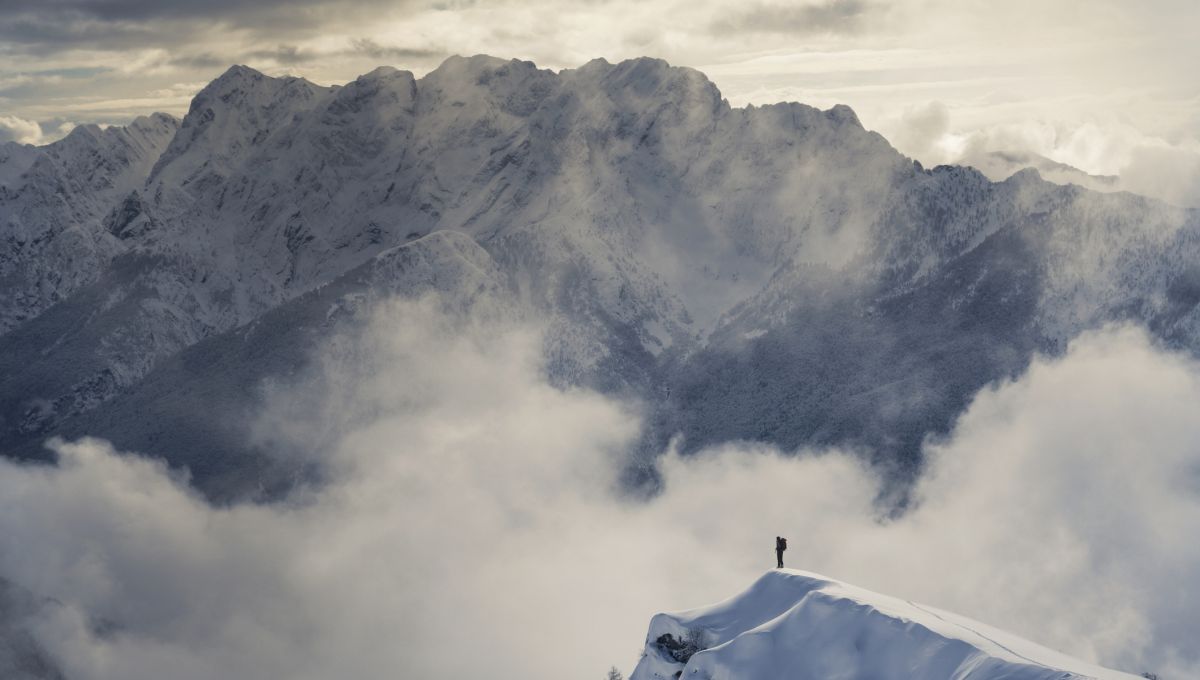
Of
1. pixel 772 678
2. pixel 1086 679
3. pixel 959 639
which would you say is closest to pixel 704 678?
pixel 772 678

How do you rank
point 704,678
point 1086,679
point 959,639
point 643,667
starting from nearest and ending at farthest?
point 1086,679 < point 959,639 < point 704,678 < point 643,667

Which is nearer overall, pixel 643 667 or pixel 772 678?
pixel 772 678

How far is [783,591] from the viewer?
13300 cm

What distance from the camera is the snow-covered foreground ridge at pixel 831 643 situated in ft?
364

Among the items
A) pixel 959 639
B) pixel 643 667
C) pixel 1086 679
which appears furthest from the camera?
pixel 643 667

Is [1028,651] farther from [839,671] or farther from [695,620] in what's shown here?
[695,620]

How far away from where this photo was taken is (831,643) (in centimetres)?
11906

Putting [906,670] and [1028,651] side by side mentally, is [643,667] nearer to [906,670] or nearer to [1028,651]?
[906,670]

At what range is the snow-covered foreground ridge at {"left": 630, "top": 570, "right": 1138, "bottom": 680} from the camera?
11106 cm

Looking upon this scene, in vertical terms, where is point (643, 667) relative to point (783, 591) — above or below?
below

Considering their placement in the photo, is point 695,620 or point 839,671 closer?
point 839,671

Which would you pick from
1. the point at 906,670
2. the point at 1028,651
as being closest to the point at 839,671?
the point at 906,670

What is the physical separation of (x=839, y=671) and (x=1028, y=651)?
648 inches

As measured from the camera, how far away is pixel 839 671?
117 meters
